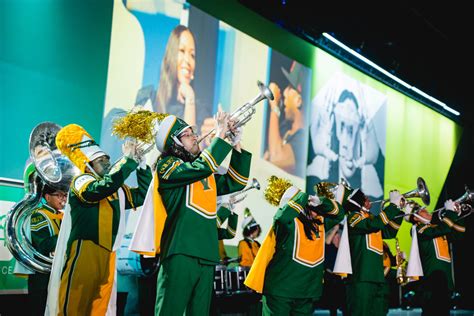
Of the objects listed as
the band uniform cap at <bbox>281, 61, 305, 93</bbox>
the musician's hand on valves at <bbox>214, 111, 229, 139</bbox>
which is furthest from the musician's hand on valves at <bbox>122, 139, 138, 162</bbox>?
the band uniform cap at <bbox>281, 61, 305, 93</bbox>

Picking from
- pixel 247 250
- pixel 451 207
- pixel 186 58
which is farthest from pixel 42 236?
pixel 451 207

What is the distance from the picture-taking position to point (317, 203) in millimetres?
5438

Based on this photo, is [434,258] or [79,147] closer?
[79,147]

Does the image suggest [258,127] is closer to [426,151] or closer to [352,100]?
[352,100]

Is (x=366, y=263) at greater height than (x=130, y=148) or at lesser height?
lesser

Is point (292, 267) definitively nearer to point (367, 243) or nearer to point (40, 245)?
point (367, 243)

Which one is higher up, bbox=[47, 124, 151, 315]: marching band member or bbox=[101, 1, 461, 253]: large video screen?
bbox=[101, 1, 461, 253]: large video screen

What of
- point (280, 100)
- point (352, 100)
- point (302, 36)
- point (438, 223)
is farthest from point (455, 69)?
point (438, 223)

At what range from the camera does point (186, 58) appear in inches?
325

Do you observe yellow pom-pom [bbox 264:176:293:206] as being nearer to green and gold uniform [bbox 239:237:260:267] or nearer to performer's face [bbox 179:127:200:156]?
performer's face [bbox 179:127:200:156]

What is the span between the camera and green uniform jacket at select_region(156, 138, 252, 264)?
3.82m

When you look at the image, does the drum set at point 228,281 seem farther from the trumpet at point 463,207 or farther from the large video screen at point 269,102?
the trumpet at point 463,207

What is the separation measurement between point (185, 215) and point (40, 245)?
189 centimetres

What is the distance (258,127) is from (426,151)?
21.9 ft
